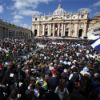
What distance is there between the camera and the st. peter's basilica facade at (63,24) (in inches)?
3863

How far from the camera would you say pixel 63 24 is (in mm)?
101500

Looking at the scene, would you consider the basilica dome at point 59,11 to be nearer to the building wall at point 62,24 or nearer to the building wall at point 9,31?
the building wall at point 62,24

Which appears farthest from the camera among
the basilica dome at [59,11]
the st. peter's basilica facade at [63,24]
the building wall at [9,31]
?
the basilica dome at [59,11]

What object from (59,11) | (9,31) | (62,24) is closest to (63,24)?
(62,24)

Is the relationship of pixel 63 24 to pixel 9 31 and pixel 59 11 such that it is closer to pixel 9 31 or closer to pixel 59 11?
pixel 59 11

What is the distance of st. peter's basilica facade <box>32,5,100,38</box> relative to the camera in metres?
98.1

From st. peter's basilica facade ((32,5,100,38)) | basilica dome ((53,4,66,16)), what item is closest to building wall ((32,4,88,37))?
st. peter's basilica facade ((32,5,100,38))

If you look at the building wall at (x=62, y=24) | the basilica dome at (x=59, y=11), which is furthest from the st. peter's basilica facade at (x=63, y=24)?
the basilica dome at (x=59, y=11)

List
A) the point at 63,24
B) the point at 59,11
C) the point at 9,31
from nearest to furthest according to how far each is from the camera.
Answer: the point at 9,31 → the point at 63,24 → the point at 59,11

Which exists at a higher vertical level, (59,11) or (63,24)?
(59,11)

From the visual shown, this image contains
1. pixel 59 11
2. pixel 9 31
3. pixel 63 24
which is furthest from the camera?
pixel 59 11

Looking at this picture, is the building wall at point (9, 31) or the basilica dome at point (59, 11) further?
the basilica dome at point (59, 11)

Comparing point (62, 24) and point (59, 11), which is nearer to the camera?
point (62, 24)

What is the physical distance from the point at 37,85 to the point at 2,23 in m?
61.5
